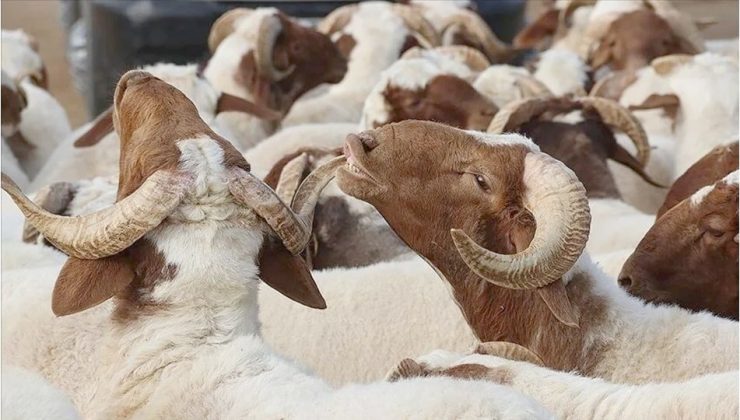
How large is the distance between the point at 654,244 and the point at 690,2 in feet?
40.2

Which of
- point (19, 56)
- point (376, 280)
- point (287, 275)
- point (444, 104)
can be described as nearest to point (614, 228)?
point (444, 104)

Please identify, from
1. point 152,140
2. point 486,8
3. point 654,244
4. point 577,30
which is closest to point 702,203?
point 654,244

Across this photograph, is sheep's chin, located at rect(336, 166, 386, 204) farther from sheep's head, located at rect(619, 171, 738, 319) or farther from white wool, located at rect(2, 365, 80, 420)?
sheep's head, located at rect(619, 171, 738, 319)

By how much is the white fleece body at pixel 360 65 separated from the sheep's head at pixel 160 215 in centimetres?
418

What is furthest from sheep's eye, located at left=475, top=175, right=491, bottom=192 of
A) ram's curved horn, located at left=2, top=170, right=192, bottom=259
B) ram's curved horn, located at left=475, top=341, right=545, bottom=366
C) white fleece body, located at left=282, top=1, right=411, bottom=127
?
white fleece body, located at left=282, top=1, right=411, bottom=127

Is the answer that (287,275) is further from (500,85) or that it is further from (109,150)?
(500,85)

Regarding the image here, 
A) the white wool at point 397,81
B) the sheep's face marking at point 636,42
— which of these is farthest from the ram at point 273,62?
the sheep's face marking at point 636,42

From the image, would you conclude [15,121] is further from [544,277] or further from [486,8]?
[486,8]

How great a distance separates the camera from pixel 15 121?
6.97m

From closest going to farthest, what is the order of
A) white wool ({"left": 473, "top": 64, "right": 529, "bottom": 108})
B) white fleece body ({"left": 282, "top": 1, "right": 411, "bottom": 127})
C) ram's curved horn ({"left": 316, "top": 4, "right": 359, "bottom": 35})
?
white wool ({"left": 473, "top": 64, "right": 529, "bottom": 108}), white fleece body ({"left": 282, "top": 1, "right": 411, "bottom": 127}), ram's curved horn ({"left": 316, "top": 4, "right": 359, "bottom": 35})

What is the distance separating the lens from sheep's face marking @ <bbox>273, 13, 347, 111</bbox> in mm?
7973

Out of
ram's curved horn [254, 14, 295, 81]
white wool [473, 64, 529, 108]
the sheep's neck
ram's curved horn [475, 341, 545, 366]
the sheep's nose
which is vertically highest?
ram's curved horn [475, 341, 545, 366]

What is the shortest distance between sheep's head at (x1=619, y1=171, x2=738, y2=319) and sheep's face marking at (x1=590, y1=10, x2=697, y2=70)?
3525 mm

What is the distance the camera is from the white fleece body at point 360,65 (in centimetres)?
759
